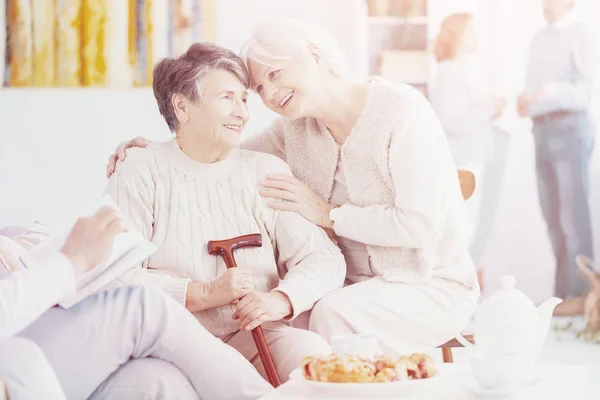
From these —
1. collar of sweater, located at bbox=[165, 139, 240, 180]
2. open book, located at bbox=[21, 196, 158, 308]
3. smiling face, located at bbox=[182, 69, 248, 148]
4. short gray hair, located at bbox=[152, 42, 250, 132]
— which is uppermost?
short gray hair, located at bbox=[152, 42, 250, 132]

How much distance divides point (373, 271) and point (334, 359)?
73 centimetres

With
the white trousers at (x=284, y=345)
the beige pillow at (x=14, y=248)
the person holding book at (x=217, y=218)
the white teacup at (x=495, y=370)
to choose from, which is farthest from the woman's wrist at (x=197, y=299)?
the white teacup at (x=495, y=370)

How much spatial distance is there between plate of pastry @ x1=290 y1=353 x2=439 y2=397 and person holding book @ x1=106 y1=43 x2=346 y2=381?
0.45 m

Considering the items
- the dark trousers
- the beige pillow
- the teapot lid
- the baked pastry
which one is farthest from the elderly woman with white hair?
the dark trousers

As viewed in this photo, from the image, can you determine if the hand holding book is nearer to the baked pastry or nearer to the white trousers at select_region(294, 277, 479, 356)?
the baked pastry

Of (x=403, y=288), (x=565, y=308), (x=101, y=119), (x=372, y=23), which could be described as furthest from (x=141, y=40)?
(x=403, y=288)

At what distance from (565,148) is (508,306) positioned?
3.11 metres

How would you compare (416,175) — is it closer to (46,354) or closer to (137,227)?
(137,227)

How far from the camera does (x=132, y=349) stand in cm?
153

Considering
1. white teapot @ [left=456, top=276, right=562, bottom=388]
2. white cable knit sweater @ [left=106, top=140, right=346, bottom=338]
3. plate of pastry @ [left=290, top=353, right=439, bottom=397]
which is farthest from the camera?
white cable knit sweater @ [left=106, top=140, right=346, bottom=338]

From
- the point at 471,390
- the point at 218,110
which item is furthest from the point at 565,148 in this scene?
the point at 471,390

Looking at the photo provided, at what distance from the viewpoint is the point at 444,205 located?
2.09m

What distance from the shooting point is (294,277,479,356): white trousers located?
6.50 ft

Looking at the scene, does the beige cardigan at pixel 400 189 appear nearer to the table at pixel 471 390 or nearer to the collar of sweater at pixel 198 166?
the collar of sweater at pixel 198 166
